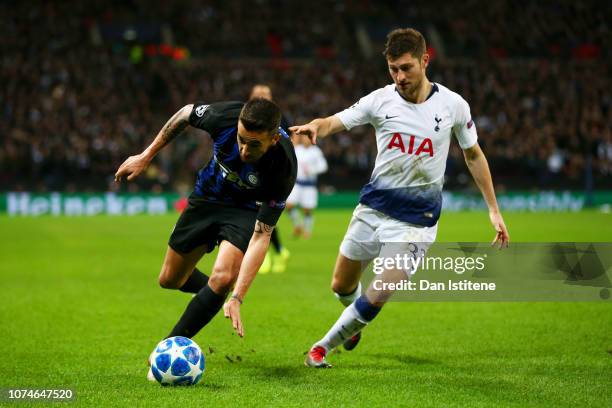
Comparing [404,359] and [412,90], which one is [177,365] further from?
[412,90]

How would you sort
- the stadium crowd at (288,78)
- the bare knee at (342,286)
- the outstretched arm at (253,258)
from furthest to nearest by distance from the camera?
1. the stadium crowd at (288,78)
2. the bare knee at (342,286)
3. the outstretched arm at (253,258)

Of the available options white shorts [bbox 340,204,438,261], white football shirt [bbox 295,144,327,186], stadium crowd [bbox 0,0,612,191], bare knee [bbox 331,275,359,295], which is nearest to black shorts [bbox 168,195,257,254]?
white shorts [bbox 340,204,438,261]

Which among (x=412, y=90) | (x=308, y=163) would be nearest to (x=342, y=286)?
(x=412, y=90)

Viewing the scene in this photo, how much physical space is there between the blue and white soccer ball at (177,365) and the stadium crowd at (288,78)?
2105 centimetres

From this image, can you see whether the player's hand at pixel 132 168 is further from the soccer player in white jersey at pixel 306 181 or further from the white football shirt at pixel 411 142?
the soccer player in white jersey at pixel 306 181

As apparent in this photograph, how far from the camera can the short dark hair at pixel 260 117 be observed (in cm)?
561

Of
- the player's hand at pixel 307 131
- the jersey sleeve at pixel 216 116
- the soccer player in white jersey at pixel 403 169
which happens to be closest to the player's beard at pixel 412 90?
the soccer player in white jersey at pixel 403 169

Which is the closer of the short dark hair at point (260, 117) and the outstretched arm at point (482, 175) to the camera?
the short dark hair at point (260, 117)

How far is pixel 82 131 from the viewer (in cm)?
2741

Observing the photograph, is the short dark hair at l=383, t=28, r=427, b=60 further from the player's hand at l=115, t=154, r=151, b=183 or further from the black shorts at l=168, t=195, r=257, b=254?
the player's hand at l=115, t=154, r=151, b=183

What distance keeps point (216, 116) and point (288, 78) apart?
87.9 ft

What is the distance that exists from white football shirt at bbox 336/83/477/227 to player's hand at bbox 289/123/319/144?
530 mm

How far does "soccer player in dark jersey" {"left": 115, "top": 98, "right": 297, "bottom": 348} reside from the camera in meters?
5.77

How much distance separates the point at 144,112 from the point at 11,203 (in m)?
5.72
